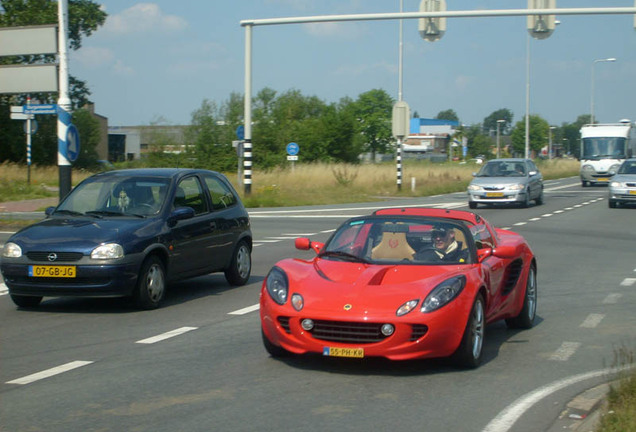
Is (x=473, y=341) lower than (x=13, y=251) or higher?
lower

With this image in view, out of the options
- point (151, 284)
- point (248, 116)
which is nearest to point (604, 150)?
point (248, 116)

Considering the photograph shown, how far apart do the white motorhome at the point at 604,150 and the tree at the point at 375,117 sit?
62.9m

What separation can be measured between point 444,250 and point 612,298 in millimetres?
4166

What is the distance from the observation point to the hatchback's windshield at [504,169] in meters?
31.5

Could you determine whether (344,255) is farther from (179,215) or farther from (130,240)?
(179,215)

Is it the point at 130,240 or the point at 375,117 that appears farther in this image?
the point at 375,117

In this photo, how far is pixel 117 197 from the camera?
10.3 metres

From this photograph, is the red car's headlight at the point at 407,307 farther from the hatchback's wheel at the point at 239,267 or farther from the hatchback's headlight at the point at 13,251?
the hatchback's wheel at the point at 239,267

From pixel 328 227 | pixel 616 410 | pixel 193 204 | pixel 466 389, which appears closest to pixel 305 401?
pixel 466 389

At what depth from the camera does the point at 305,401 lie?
228 inches

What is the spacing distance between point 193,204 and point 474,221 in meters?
4.08

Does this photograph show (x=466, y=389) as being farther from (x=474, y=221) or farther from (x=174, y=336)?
(x=174, y=336)

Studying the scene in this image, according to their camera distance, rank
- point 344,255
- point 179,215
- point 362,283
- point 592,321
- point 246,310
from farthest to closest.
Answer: point 179,215 < point 246,310 < point 592,321 < point 344,255 < point 362,283

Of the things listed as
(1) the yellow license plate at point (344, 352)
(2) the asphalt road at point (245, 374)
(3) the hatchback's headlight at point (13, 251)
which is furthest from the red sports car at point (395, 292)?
(3) the hatchback's headlight at point (13, 251)
